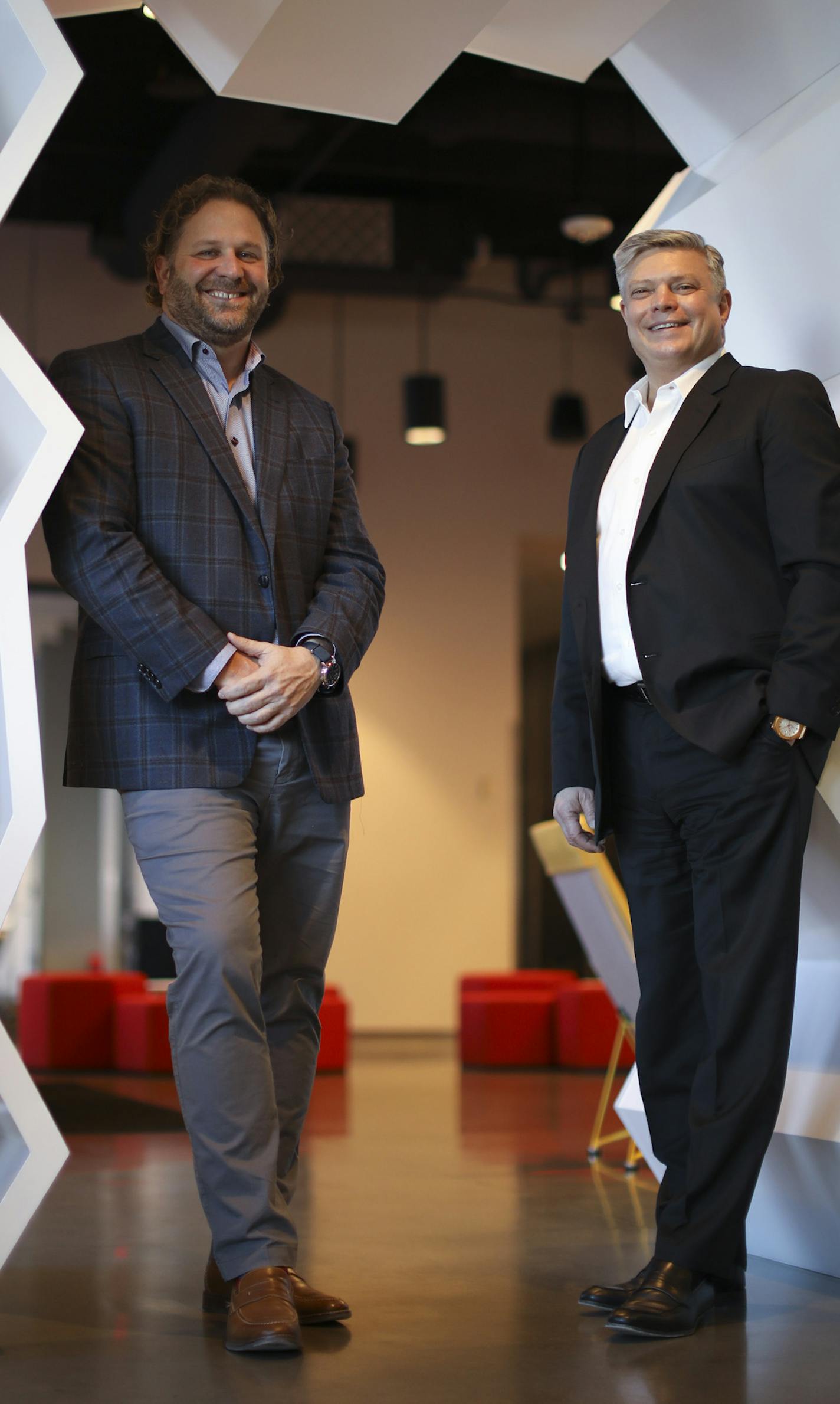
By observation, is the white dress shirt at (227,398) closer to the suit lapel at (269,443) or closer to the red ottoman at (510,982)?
the suit lapel at (269,443)

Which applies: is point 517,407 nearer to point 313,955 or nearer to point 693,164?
point 693,164

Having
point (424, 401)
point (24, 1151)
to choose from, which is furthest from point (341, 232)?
point (24, 1151)

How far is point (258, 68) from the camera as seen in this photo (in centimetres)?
281

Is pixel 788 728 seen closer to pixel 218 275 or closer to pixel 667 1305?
pixel 667 1305

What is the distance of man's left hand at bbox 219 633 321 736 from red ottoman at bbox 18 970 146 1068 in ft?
19.0

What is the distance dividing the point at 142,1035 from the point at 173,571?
5377 millimetres

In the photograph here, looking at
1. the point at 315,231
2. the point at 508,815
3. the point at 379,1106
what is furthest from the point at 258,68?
the point at 508,815

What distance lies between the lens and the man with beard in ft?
7.43

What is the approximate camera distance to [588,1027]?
8.00 meters

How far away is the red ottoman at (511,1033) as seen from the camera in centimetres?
830

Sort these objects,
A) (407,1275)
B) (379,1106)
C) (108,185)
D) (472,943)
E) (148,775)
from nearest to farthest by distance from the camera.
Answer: (148,775) → (407,1275) → (379,1106) → (108,185) → (472,943)

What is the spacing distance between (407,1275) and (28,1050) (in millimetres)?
5505

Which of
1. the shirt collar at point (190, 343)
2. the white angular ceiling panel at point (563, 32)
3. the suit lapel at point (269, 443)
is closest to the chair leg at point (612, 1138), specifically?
the suit lapel at point (269, 443)

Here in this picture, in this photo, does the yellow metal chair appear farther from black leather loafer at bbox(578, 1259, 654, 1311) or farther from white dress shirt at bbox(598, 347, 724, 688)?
black leather loafer at bbox(578, 1259, 654, 1311)
